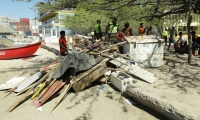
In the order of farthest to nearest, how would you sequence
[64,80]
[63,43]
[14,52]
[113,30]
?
[14,52] → [113,30] → [63,43] → [64,80]

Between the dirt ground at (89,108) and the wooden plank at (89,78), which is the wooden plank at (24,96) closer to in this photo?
the dirt ground at (89,108)

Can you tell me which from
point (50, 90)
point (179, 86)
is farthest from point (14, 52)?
point (179, 86)

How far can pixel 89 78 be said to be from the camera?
5.78m

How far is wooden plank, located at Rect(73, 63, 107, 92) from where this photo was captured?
5566 mm

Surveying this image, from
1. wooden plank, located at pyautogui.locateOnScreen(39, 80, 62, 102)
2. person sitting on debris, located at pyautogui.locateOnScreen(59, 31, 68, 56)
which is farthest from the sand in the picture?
person sitting on debris, located at pyautogui.locateOnScreen(59, 31, 68, 56)

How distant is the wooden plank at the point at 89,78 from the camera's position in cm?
557

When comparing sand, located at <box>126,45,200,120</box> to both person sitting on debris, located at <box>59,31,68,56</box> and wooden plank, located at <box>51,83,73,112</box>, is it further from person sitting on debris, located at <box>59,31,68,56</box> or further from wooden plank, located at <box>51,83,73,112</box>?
person sitting on debris, located at <box>59,31,68,56</box>

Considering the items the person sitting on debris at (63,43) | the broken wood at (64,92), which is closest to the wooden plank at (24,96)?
the broken wood at (64,92)

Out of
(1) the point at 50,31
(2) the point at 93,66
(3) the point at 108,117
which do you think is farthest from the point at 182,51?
(1) the point at 50,31

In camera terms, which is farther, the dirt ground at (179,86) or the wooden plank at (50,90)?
the wooden plank at (50,90)

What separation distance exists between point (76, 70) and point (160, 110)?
2806mm

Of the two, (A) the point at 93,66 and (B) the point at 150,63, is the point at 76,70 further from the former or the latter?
(B) the point at 150,63

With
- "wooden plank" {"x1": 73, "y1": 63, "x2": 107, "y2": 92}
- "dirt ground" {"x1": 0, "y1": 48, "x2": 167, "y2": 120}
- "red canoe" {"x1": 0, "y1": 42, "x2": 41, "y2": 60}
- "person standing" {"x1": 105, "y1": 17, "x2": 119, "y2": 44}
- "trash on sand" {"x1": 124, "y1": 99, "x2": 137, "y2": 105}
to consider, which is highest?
"person standing" {"x1": 105, "y1": 17, "x2": 119, "y2": 44}

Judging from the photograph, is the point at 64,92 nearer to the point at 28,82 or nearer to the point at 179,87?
the point at 28,82
